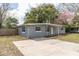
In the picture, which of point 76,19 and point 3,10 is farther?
point 76,19

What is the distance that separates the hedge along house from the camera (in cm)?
514

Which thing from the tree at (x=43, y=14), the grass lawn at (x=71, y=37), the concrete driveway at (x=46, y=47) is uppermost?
the tree at (x=43, y=14)

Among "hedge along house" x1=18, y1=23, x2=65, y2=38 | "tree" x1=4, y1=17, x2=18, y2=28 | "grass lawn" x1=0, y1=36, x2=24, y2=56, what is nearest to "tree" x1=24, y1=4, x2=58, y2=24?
"hedge along house" x1=18, y1=23, x2=65, y2=38

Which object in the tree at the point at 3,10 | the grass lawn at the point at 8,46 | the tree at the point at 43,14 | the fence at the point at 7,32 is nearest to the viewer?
the grass lawn at the point at 8,46

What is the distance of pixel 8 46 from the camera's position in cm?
482

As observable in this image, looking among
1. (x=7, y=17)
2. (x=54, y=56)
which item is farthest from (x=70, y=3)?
(x=7, y=17)

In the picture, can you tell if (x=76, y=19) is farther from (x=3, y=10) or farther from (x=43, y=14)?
(x=3, y=10)

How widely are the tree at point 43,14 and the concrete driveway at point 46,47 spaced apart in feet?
2.23

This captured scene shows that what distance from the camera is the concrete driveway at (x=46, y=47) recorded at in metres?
4.66

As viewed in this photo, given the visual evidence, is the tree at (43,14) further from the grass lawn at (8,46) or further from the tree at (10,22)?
the grass lawn at (8,46)

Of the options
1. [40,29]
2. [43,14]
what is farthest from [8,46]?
[43,14]

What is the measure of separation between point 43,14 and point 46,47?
1084mm

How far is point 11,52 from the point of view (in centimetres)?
465

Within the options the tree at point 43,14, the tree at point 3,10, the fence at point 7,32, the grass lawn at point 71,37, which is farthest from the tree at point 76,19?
the tree at point 3,10
